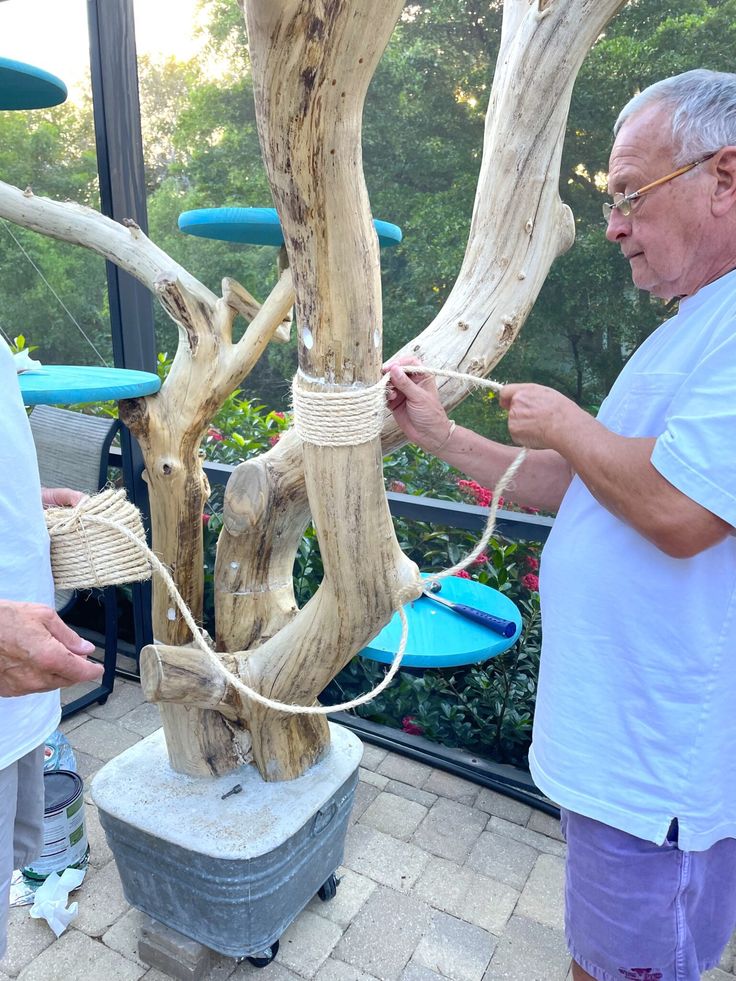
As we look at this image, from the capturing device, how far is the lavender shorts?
1145mm

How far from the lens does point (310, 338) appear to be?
1.20 metres

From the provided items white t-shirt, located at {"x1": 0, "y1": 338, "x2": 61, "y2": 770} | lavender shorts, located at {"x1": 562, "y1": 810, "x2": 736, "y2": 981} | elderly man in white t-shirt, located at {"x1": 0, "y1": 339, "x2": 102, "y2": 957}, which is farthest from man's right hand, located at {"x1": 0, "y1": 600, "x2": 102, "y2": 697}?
lavender shorts, located at {"x1": 562, "y1": 810, "x2": 736, "y2": 981}

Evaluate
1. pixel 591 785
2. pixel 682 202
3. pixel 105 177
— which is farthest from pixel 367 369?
pixel 105 177

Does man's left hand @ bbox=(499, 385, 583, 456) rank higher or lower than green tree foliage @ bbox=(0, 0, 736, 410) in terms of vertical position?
lower

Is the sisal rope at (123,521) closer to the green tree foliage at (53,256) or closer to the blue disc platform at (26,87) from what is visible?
the blue disc platform at (26,87)

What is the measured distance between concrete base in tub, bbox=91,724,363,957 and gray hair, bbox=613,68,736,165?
5.35ft

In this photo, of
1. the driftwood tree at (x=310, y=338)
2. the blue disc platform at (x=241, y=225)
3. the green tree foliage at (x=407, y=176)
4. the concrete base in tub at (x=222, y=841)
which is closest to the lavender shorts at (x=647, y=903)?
the driftwood tree at (x=310, y=338)

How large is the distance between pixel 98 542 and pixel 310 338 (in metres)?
0.51

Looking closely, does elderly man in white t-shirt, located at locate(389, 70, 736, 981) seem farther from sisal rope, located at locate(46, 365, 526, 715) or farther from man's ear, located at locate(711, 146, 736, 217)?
sisal rope, located at locate(46, 365, 526, 715)

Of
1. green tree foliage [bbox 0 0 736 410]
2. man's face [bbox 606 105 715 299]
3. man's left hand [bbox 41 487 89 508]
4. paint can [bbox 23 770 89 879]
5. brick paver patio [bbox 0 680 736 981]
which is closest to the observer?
man's face [bbox 606 105 715 299]

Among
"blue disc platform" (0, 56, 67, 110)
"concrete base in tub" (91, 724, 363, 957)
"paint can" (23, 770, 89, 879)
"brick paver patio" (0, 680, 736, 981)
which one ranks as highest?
"blue disc platform" (0, 56, 67, 110)

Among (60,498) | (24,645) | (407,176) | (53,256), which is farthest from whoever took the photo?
(407,176)

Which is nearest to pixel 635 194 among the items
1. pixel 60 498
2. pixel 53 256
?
pixel 60 498

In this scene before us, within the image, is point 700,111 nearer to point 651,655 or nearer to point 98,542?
point 651,655
